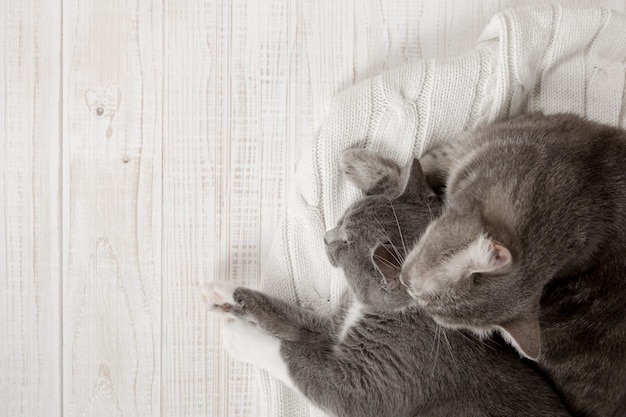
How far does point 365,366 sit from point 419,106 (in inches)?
Result: 27.3

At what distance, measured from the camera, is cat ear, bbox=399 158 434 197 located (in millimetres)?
1401

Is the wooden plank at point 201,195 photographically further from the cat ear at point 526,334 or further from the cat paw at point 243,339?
the cat ear at point 526,334

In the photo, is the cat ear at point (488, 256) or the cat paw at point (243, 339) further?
the cat paw at point (243, 339)

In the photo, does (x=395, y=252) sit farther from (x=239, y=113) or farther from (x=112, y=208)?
(x=112, y=208)

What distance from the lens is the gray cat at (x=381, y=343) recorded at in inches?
54.1

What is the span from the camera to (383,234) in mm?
1411

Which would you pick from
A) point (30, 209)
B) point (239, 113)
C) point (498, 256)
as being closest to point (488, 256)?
point (498, 256)

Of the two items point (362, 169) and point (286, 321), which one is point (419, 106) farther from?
point (286, 321)

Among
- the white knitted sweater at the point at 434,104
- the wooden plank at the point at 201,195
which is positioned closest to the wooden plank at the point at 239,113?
the wooden plank at the point at 201,195

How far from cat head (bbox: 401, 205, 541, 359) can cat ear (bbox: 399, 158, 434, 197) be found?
0.15 m

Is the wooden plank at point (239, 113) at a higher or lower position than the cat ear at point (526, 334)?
higher

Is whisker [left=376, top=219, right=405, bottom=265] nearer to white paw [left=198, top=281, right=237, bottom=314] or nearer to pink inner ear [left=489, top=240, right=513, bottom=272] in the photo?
pink inner ear [left=489, top=240, right=513, bottom=272]

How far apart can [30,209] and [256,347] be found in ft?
2.48

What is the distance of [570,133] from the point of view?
1.40 m
